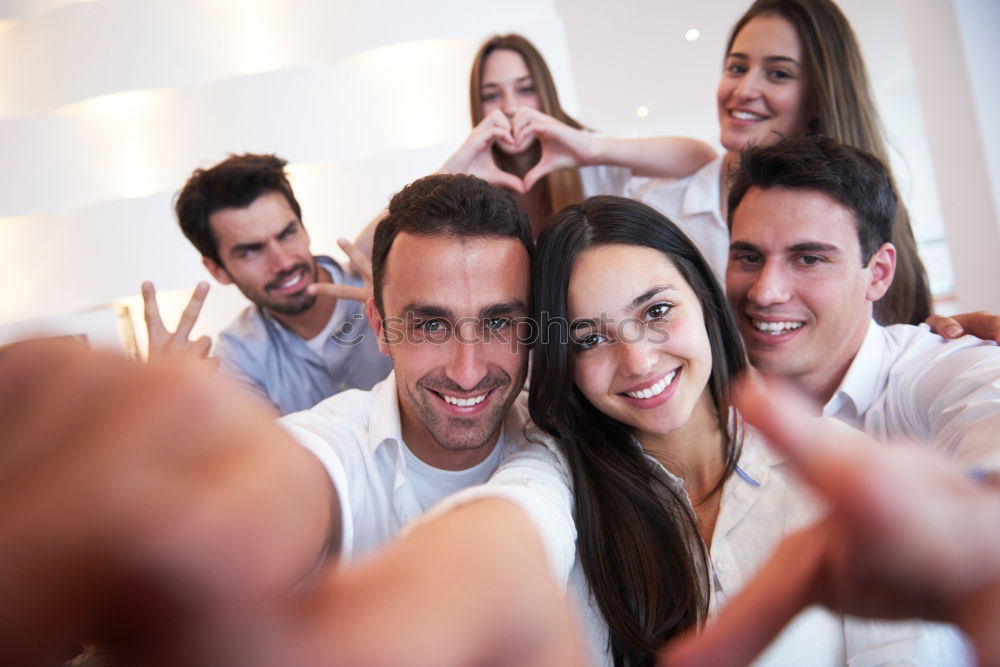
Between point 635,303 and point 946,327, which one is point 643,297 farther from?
point 946,327

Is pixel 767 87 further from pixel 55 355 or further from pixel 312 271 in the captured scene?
pixel 55 355

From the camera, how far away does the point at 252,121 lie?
322 cm

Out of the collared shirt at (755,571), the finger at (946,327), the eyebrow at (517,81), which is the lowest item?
the collared shirt at (755,571)

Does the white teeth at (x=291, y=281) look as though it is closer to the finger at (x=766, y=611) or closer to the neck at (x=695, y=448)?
the neck at (x=695, y=448)

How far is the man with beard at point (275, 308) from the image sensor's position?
2045 mm

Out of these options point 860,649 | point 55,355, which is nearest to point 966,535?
point 55,355

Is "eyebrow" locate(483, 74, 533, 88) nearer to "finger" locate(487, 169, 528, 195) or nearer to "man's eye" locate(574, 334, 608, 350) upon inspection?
"finger" locate(487, 169, 528, 195)

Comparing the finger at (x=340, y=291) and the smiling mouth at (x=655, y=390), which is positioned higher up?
the finger at (x=340, y=291)

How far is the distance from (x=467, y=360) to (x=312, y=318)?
104cm

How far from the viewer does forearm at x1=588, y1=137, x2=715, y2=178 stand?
6.09 ft

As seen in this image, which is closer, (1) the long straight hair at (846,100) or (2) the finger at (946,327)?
(2) the finger at (946,327)

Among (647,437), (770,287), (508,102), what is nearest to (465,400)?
(647,437)

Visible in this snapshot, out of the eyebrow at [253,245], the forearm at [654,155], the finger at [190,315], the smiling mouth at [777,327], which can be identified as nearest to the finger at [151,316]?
the finger at [190,315]

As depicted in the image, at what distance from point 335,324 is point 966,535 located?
6.26 ft
